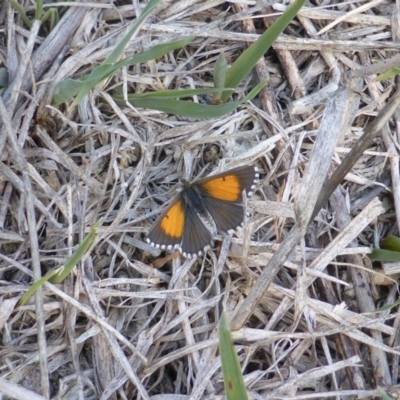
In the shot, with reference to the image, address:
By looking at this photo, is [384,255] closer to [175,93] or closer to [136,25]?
[175,93]

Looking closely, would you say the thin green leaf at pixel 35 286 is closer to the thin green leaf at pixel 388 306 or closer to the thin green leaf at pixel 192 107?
the thin green leaf at pixel 192 107

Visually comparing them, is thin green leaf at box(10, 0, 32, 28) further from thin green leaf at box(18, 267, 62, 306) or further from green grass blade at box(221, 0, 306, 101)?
thin green leaf at box(18, 267, 62, 306)

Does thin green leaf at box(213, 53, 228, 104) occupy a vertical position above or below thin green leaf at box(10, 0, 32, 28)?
below

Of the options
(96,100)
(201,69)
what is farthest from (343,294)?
(96,100)

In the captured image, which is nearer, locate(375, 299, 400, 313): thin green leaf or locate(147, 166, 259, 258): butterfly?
locate(375, 299, 400, 313): thin green leaf

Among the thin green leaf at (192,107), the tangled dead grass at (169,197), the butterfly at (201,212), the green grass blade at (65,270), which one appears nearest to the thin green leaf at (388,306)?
the tangled dead grass at (169,197)

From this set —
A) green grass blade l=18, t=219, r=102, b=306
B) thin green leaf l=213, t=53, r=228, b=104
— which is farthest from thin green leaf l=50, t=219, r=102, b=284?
thin green leaf l=213, t=53, r=228, b=104
